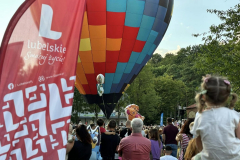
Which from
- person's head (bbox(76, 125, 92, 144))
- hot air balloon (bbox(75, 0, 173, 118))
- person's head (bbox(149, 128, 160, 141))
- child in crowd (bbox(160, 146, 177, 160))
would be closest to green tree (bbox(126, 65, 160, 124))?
hot air balloon (bbox(75, 0, 173, 118))

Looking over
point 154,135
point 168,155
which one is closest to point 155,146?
point 154,135

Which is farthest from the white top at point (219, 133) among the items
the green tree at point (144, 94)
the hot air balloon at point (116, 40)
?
the green tree at point (144, 94)

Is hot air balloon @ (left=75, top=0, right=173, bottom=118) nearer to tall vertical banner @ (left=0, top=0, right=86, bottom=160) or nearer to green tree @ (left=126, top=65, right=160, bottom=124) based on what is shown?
tall vertical banner @ (left=0, top=0, right=86, bottom=160)

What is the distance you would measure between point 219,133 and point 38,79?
164cm

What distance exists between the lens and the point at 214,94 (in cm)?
260

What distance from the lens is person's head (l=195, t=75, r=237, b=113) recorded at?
2598mm

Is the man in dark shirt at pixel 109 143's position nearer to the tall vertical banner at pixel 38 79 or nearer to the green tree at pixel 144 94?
the tall vertical banner at pixel 38 79

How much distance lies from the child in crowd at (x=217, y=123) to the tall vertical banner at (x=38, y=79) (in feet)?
3.98

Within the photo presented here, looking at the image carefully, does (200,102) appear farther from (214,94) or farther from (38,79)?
(38,79)

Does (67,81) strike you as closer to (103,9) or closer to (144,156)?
(144,156)

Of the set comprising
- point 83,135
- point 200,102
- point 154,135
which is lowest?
point 154,135

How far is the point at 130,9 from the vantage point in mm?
14102

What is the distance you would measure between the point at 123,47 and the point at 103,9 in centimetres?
203

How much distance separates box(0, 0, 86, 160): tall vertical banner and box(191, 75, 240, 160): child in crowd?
3.98 feet
